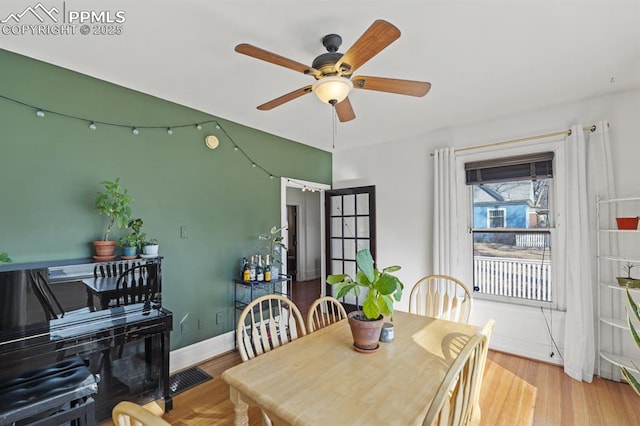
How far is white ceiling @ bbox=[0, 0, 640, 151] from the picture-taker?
1703 mm

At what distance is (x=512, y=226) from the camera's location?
3350mm

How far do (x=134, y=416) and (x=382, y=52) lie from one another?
2326 mm

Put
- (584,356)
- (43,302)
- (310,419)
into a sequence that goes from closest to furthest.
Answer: (310,419), (43,302), (584,356)

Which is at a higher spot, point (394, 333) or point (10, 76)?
point (10, 76)

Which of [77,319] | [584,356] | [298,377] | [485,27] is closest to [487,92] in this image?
[485,27]

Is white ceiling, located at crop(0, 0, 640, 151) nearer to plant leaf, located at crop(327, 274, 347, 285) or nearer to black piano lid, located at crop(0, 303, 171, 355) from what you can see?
plant leaf, located at crop(327, 274, 347, 285)

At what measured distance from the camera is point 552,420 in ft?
7.04

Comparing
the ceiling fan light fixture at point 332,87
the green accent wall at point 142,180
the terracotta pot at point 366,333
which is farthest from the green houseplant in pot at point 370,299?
the green accent wall at point 142,180

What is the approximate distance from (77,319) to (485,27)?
10.8ft

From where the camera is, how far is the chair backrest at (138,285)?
2.18m

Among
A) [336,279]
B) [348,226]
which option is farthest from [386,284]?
[348,226]

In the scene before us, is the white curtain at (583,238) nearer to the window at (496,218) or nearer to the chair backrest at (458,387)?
the window at (496,218)

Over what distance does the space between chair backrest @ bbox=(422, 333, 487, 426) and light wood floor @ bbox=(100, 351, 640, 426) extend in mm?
1449

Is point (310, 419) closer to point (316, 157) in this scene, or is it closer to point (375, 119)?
point (375, 119)
